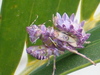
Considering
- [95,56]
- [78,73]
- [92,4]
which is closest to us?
[95,56]

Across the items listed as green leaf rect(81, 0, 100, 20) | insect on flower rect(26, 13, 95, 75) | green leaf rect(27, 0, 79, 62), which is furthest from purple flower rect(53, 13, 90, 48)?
green leaf rect(81, 0, 100, 20)

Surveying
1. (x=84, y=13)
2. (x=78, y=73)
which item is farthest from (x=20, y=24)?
(x=78, y=73)

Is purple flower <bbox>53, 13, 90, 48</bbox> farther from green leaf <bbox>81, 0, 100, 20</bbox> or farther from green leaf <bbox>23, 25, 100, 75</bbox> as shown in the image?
green leaf <bbox>81, 0, 100, 20</bbox>

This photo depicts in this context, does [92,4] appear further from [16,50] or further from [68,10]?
[16,50]

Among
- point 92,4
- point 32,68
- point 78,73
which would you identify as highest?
point 92,4

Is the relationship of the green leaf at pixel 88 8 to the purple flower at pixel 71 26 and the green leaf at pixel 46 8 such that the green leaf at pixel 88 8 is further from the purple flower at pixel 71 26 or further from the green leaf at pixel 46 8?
the purple flower at pixel 71 26

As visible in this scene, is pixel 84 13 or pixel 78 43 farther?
pixel 84 13
